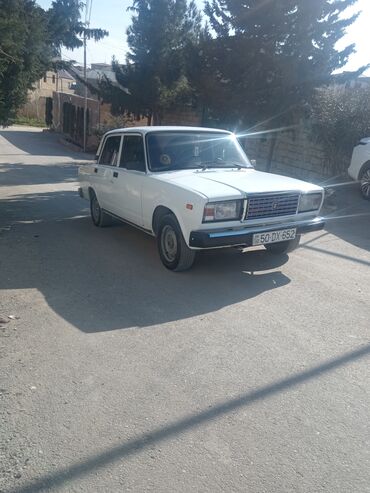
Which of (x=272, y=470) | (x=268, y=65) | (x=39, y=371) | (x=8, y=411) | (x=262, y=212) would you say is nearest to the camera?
(x=272, y=470)

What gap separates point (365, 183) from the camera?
10180mm

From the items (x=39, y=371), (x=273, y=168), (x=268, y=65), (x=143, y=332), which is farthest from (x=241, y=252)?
(x=273, y=168)

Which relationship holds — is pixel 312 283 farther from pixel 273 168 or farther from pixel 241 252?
pixel 273 168

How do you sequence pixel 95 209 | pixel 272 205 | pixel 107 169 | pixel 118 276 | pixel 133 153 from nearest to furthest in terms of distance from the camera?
pixel 272 205, pixel 118 276, pixel 133 153, pixel 107 169, pixel 95 209

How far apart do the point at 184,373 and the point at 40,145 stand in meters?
25.6

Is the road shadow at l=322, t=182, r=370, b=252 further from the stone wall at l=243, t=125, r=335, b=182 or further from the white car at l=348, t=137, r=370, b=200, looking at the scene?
the stone wall at l=243, t=125, r=335, b=182

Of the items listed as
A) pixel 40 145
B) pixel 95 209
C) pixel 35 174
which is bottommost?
pixel 40 145

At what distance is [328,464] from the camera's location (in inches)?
101

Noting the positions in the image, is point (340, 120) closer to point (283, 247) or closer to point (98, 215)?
point (283, 247)

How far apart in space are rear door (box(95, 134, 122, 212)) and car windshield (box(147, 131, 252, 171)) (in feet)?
3.53

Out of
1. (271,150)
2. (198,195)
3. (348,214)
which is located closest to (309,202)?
(198,195)

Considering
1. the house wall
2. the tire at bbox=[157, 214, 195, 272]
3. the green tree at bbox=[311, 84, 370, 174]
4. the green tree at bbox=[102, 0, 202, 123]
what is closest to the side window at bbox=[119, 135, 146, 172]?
the tire at bbox=[157, 214, 195, 272]

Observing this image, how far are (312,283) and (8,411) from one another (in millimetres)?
3657

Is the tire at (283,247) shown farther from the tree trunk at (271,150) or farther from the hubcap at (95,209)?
the tree trunk at (271,150)
